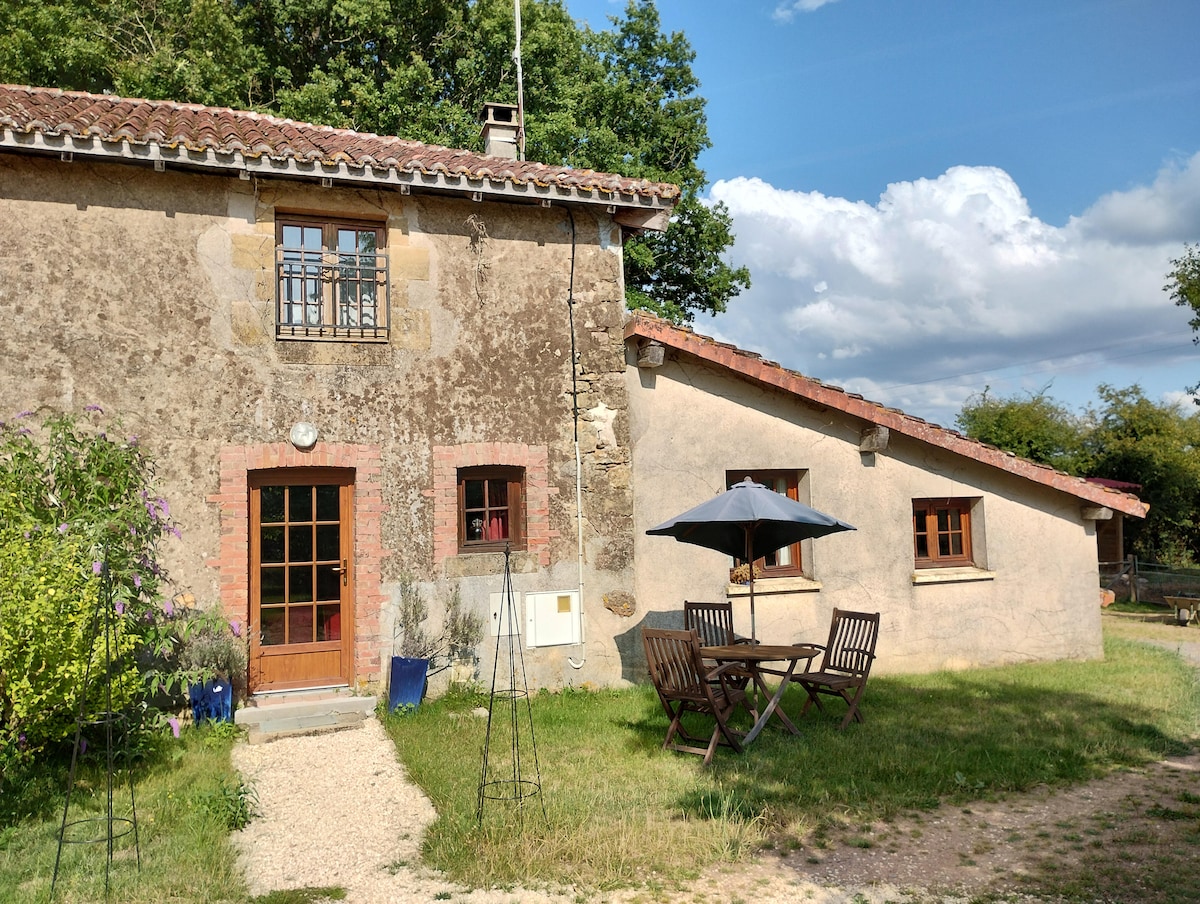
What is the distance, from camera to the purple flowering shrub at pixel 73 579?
214 inches

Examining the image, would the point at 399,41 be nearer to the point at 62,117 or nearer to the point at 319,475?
the point at 62,117

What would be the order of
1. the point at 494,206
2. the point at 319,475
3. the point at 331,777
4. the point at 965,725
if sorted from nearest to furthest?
the point at 331,777
the point at 965,725
the point at 319,475
the point at 494,206

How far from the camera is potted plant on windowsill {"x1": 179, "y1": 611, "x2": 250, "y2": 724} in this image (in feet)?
24.8

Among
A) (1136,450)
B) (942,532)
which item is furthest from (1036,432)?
(942,532)

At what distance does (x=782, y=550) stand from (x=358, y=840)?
20.5ft

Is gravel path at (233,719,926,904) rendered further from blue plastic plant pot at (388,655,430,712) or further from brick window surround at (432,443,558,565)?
brick window surround at (432,443,558,565)

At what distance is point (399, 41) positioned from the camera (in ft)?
59.4

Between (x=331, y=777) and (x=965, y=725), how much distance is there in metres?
5.30

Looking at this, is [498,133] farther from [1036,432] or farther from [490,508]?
[1036,432]

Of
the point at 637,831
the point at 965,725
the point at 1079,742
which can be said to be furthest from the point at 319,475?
the point at 1079,742

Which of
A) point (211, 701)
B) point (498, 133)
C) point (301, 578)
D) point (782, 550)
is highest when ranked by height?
point (498, 133)

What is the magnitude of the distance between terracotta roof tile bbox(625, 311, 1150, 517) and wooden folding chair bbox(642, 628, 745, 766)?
357cm

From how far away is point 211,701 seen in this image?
7.58 metres

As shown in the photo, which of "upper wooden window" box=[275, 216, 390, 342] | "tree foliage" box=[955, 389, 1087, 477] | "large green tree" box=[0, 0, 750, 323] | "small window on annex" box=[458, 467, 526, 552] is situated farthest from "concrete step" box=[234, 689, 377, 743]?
"tree foliage" box=[955, 389, 1087, 477]
